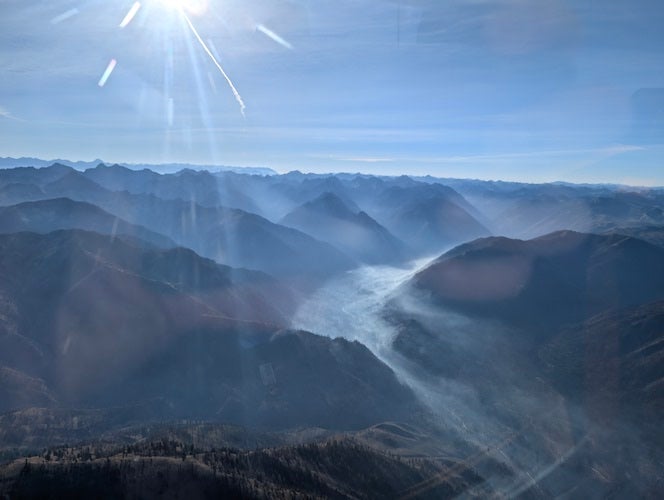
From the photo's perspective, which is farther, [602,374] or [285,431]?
[602,374]

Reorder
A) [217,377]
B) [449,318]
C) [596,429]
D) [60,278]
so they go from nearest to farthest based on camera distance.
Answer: [596,429] < [217,377] < [60,278] < [449,318]

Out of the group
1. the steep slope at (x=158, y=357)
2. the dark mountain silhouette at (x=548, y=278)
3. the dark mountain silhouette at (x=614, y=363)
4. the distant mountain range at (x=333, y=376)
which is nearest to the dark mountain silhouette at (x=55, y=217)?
the distant mountain range at (x=333, y=376)

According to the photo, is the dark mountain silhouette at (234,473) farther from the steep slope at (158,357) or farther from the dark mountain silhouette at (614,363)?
the dark mountain silhouette at (614,363)

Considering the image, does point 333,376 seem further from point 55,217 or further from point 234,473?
point 55,217

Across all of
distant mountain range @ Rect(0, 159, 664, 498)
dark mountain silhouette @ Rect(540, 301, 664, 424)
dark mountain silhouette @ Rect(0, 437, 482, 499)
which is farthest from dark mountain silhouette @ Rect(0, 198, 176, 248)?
dark mountain silhouette @ Rect(540, 301, 664, 424)

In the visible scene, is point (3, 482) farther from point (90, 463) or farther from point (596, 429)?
point (596, 429)

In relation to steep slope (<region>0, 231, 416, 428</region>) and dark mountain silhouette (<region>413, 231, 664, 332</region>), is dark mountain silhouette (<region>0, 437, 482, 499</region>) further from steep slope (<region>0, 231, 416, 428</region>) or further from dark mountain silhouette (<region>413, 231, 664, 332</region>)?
dark mountain silhouette (<region>413, 231, 664, 332</region>)

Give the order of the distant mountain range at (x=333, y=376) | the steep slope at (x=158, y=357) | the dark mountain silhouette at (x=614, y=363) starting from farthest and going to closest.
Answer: the steep slope at (x=158, y=357), the dark mountain silhouette at (x=614, y=363), the distant mountain range at (x=333, y=376)

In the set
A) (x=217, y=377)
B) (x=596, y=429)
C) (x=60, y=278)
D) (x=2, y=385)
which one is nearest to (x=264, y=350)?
(x=217, y=377)
